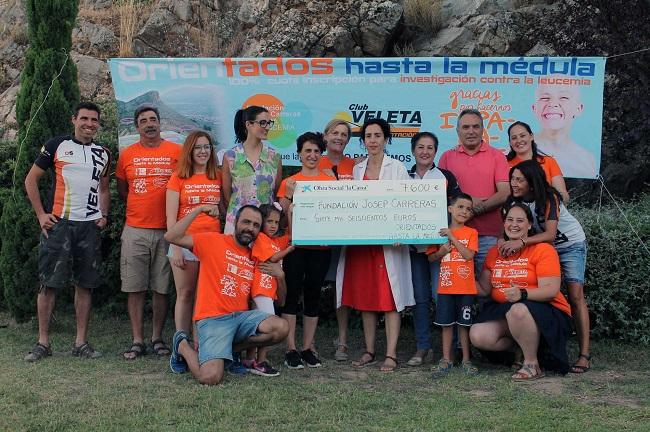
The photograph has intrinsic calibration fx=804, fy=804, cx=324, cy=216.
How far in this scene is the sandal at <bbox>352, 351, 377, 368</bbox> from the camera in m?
6.26

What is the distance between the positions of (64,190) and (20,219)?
4.50 ft


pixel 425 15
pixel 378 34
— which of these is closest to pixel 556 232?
pixel 378 34

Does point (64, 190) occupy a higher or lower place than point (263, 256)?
higher

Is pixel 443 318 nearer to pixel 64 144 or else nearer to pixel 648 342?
pixel 648 342

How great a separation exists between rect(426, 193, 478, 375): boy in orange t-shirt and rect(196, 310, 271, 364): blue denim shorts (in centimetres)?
135

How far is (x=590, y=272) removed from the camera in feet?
23.1

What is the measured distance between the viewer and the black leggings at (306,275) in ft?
20.6

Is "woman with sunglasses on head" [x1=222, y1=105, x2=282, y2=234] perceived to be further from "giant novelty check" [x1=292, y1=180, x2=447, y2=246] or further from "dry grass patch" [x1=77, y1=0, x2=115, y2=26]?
"dry grass patch" [x1=77, y1=0, x2=115, y2=26]

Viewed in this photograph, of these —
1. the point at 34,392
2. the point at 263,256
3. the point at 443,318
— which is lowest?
the point at 34,392

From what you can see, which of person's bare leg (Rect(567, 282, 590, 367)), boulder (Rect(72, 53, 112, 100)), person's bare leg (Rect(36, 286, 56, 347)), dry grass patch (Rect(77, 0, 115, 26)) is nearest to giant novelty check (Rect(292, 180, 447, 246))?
person's bare leg (Rect(567, 282, 590, 367))

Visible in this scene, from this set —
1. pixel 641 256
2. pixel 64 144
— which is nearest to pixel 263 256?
pixel 64 144

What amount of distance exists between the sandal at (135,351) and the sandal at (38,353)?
23.6 inches

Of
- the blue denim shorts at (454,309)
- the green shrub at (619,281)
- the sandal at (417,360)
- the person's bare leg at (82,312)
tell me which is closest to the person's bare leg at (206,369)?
the person's bare leg at (82,312)

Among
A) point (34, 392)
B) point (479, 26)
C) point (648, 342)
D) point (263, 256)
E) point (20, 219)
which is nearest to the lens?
point (34, 392)
